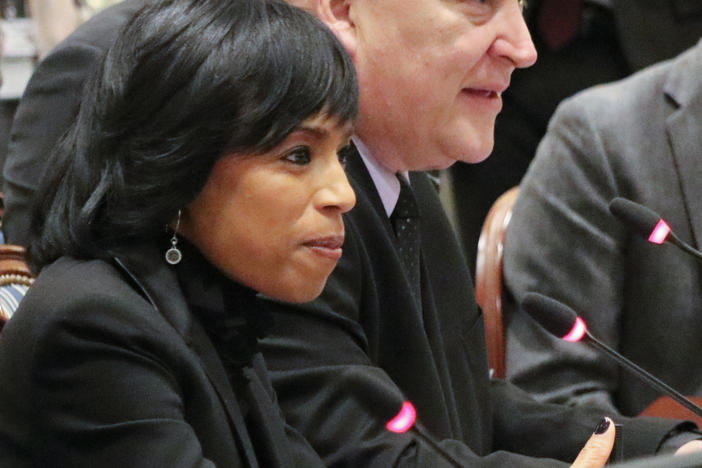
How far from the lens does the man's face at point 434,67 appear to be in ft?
4.66

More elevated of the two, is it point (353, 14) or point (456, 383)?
point (353, 14)

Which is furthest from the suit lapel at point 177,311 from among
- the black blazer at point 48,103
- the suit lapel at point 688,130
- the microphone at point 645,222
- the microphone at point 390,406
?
the suit lapel at point 688,130

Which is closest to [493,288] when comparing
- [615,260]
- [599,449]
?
[615,260]

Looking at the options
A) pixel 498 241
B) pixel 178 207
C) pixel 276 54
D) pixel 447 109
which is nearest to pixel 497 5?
pixel 447 109

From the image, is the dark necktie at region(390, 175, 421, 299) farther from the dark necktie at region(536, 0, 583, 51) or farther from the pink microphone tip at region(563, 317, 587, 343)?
the dark necktie at region(536, 0, 583, 51)

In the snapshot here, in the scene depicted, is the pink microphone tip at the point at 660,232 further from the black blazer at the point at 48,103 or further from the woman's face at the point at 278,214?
the black blazer at the point at 48,103

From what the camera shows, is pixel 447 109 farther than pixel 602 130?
No

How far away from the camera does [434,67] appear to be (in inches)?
56.1

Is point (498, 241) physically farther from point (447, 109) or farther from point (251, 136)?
point (251, 136)

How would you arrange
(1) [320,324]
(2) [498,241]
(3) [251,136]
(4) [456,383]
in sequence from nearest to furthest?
(3) [251,136]
(1) [320,324]
(4) [456,383]
(2) [498,241]

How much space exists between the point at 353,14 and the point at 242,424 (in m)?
0.55

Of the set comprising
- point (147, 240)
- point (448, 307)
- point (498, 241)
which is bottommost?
point (498, 241)

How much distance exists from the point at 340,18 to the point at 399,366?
44 centimetres

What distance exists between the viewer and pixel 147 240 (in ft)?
3.76
